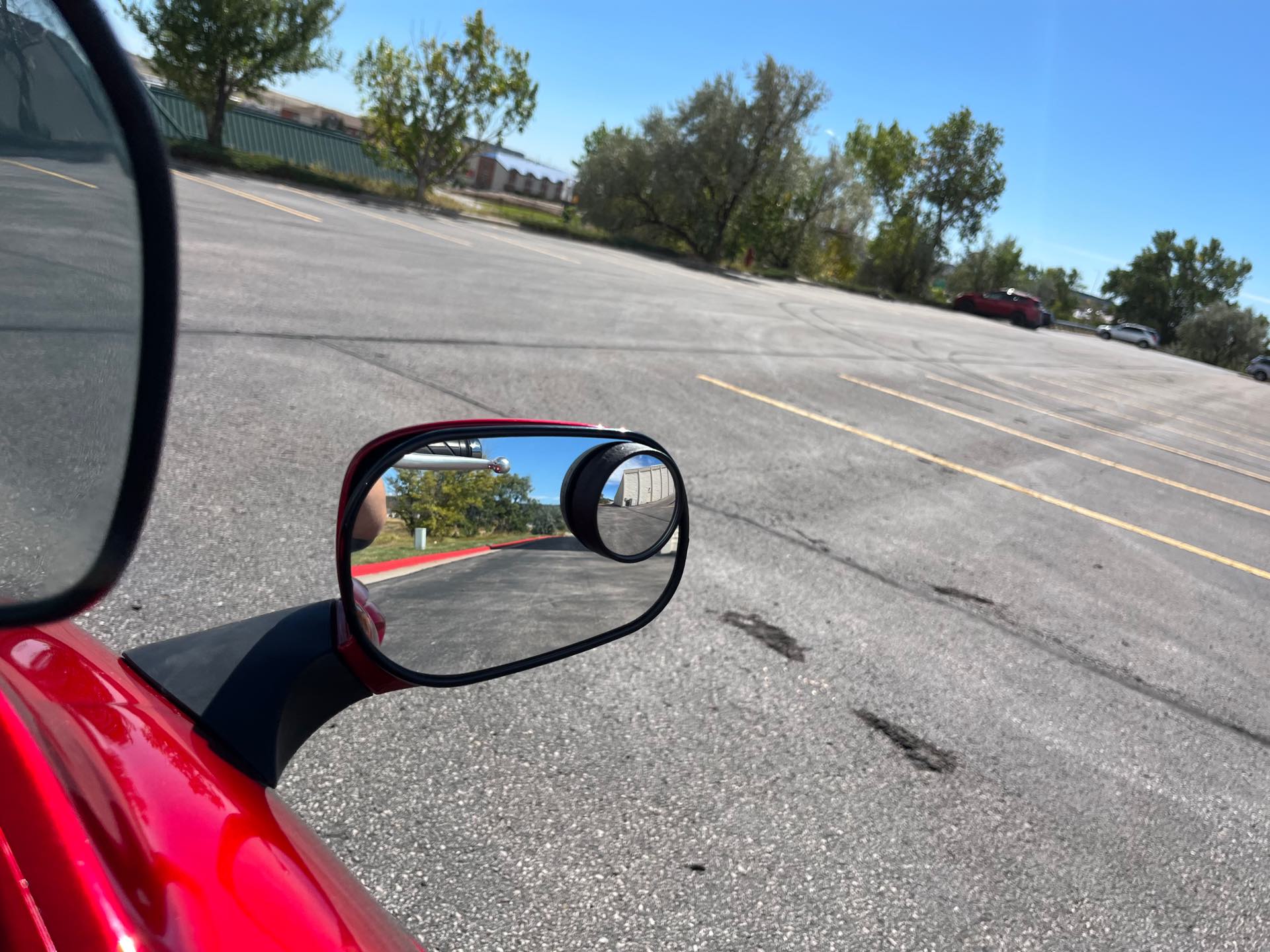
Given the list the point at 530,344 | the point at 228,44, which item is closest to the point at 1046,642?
the point at 530,344

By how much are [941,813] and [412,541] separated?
214cm

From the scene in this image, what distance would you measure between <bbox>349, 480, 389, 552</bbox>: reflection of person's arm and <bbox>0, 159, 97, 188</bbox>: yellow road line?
1.27ft

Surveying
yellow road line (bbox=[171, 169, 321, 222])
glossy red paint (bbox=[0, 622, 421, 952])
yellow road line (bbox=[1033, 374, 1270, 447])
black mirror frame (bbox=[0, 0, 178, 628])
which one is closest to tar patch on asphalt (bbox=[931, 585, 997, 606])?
glossy red paint (bbox=[0, 622, 421, 952])

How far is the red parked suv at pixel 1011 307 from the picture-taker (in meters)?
49.2

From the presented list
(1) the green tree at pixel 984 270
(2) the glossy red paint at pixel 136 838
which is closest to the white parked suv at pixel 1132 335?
(1) the green tree at pixel 984 270

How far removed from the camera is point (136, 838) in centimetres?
77

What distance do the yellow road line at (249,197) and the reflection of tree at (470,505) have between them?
16.9m

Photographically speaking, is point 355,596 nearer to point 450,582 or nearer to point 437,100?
point 450,582

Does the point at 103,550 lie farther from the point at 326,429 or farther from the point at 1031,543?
the point at 1031,543

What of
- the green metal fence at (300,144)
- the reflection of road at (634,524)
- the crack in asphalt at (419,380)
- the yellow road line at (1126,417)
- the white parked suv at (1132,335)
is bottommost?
the crack in asphalt at (419,380)

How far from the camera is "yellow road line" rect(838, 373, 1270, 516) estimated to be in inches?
357

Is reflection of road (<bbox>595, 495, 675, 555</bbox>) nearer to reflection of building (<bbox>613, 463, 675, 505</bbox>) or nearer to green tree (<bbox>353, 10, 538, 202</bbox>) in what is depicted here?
reflection of building (<bbox>613, 463, 675, 505</bbox>)

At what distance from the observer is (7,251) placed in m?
0.75

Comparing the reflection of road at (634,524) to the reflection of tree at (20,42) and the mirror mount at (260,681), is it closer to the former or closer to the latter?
the mirror mount at (260,681)
